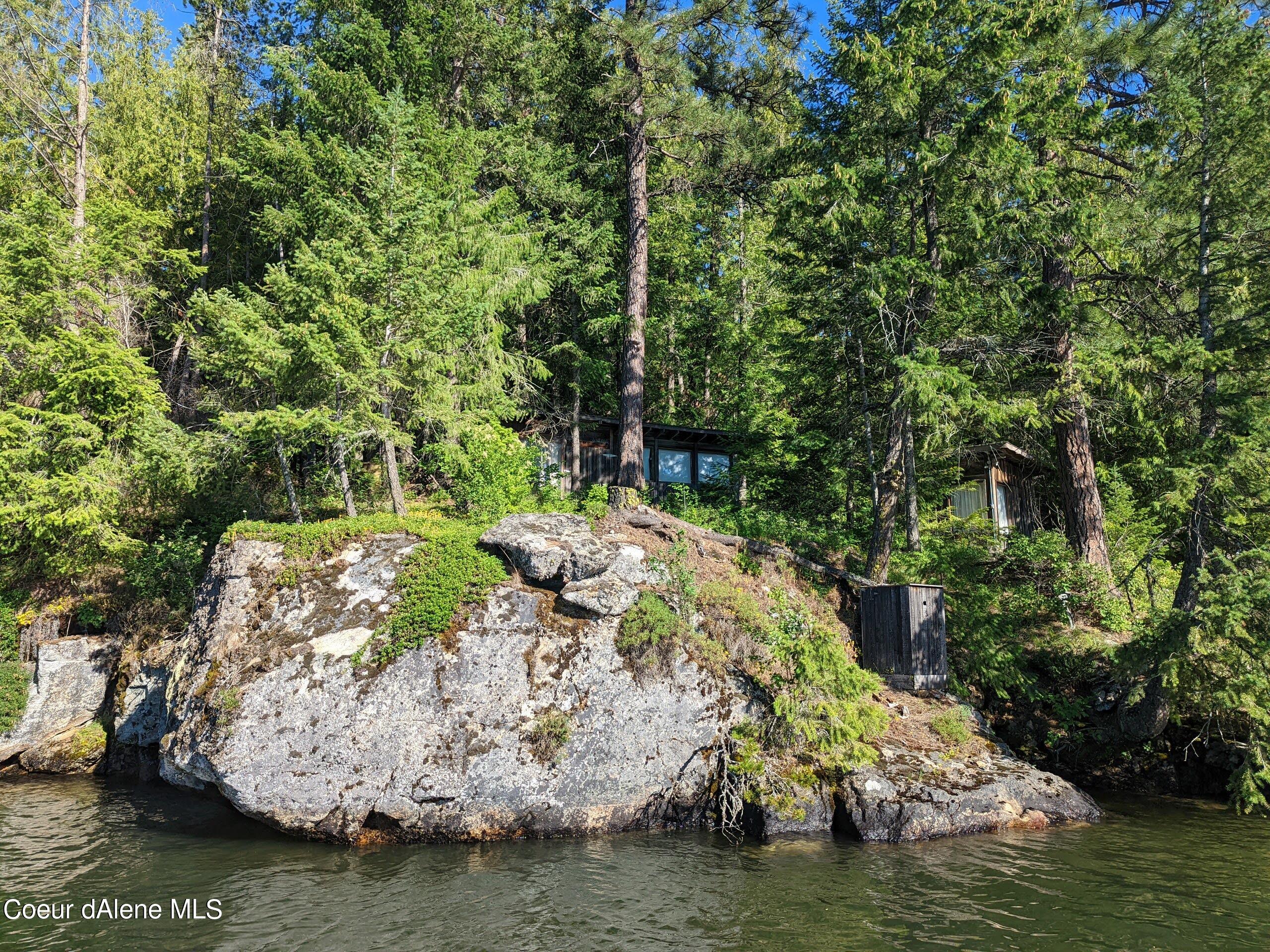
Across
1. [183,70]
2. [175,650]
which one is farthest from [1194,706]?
[183,70]

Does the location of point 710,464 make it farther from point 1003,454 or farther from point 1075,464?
point 1075,464

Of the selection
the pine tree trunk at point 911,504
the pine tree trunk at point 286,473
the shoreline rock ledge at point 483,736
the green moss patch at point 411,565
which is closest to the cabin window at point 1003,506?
the pine tree trunk at point 911,504

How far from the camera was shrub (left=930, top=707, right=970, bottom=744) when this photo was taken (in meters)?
10.8

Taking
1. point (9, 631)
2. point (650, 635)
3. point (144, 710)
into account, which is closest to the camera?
point (650, 635)

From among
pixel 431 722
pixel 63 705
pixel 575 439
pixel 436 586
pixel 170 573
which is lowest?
pixel 63 705

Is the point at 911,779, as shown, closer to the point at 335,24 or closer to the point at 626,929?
the point at 626,929

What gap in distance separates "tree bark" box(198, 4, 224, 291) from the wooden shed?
772 inches

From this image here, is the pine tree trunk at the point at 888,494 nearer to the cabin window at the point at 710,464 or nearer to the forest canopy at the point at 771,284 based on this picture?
the forest canopy at the point at 771,284

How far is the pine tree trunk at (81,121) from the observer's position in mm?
17641

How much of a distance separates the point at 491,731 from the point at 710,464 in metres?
15.7

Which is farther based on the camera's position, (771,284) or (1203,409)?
(771,284)

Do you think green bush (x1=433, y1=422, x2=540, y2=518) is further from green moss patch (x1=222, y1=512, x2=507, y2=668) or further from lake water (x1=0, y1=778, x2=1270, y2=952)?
lake water (x1=0, y1=778, x2=1270, y2=952)

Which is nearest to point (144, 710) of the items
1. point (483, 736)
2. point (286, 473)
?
point (286, 473)

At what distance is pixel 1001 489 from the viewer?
2183 cm
